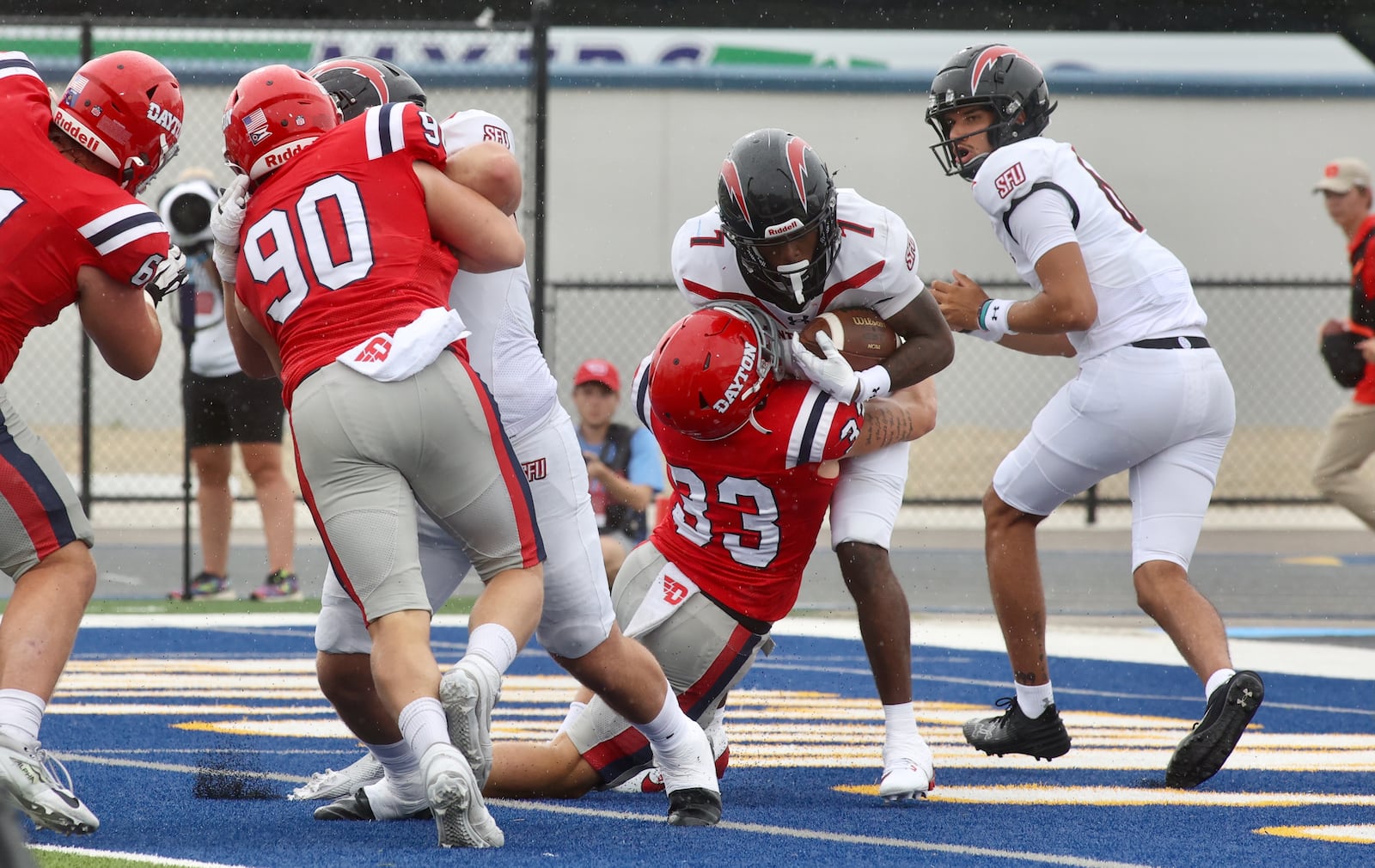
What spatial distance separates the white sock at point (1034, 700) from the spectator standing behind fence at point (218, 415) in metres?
4.36

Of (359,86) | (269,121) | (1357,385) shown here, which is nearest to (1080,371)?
(359,86)

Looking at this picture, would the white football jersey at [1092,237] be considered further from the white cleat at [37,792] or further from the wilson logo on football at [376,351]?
the white cleat at [37,792]

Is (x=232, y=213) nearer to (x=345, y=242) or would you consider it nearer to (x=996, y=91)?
(x=345, y=242)

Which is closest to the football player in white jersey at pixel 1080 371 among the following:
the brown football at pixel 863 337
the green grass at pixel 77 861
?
the brown football at pixel 863 337

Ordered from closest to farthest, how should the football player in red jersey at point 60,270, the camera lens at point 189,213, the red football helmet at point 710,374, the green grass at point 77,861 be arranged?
1. the green grass at point 77,861
2. the football player in red jersey at point 60,270
3. the red football helmet at point 710,374
4. the camera lens at point 189,213

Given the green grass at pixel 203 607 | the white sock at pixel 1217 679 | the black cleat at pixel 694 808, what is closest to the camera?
the black cleat at pixel 694 808

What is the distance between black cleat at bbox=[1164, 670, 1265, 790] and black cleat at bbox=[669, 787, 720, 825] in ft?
4.23

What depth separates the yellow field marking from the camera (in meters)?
3.60

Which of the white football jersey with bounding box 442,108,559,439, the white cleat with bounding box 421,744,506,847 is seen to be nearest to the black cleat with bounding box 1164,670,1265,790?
the white football jersey with bounding box 442,108,559,439

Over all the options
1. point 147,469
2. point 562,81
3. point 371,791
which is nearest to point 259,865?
point 371,791

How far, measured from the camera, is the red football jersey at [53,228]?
3516 mm

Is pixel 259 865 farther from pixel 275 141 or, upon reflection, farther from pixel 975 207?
pixel 975 207

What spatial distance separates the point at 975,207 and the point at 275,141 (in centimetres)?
1348

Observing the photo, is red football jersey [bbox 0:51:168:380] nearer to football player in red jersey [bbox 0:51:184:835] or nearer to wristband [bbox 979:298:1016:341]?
football player in red jersey [bbox 0:51:184:835]
